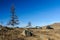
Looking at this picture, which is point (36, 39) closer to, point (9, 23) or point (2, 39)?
point (2, 39)

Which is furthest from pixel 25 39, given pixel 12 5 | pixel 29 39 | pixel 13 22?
pixel 12 5

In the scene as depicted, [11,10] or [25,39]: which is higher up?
[11,10]

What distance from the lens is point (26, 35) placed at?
22.5m

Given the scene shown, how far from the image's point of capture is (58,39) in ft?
75.7

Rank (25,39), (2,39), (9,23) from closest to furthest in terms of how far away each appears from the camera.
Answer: (2,39) < (25,39) < (9,23)

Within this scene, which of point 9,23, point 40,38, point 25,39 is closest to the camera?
point 25,39

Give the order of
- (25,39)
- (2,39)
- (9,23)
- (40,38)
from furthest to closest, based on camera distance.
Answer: (9,23), (40,38), (25,39), (2,39)

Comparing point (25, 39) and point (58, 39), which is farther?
point (58, 39)

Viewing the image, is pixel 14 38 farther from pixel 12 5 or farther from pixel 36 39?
pixel 12 5

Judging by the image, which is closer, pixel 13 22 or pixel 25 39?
pixel 25 39

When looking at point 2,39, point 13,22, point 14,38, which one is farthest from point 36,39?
point 13,22

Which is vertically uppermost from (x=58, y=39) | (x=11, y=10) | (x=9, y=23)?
(x=11, y=10)

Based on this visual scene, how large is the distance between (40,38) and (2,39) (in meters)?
6.35

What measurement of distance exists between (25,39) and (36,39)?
1808mm
